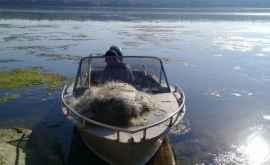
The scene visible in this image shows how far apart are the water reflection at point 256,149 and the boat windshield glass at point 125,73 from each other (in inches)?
122

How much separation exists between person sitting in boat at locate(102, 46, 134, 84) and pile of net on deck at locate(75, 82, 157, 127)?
2620 millimetres

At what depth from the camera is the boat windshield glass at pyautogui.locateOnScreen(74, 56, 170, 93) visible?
12.6 meters

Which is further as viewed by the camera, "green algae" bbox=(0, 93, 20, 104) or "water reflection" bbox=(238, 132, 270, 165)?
"green algae" bbox=(0, 93, 20, 104)

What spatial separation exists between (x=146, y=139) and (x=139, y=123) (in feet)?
2.62

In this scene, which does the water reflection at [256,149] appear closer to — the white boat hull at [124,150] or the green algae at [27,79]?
the white boat hull at [124,150]

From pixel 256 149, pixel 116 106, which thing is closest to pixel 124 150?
pixel 116 106

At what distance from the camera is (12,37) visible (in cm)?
3569

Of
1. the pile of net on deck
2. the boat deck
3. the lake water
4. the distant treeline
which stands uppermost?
the distant treeline

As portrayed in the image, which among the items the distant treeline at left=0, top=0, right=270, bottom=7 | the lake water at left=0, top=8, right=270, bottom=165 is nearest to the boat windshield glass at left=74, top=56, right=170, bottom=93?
the lake water at left=0, top=8, right=270, bottom=165

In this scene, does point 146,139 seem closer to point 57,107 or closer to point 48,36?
point 57,107

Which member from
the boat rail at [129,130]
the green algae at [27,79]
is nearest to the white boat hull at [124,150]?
the boat rail at [129,130]

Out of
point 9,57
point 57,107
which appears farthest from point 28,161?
point 9,57

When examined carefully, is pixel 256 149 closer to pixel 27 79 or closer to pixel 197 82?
pixel 197 82

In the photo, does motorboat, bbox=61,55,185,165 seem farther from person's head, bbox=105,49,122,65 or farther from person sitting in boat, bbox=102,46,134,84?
person's head, bbox=105,49,122,65
